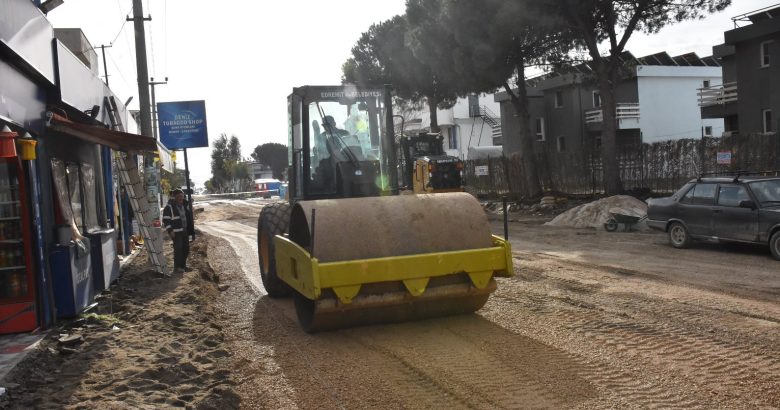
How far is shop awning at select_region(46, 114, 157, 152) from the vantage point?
8.80 m

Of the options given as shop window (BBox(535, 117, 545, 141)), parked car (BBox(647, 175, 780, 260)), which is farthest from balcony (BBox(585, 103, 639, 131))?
parked car (BBox(647, 175, 780, 260))

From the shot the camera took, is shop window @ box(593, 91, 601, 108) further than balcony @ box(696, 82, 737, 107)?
Yes

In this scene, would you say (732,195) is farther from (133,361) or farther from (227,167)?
(227,167)

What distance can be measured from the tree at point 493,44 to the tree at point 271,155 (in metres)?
101

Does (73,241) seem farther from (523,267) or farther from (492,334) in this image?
(523,267)

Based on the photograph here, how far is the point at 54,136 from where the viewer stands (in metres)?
9.38

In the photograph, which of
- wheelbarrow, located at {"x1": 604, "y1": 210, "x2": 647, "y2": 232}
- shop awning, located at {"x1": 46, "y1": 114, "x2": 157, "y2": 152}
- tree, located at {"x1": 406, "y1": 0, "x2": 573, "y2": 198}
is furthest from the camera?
tree, located at {"x1": 406, "y1": 0, "x2": 573, "y2": 198}

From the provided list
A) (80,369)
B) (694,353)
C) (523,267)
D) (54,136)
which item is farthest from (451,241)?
(54,136)

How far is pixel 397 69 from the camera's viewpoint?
128ft

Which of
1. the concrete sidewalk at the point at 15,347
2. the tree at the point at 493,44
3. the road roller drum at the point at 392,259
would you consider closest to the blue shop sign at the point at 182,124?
the tree at the point at 493,44

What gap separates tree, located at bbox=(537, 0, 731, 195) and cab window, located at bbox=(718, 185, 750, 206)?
1156cm

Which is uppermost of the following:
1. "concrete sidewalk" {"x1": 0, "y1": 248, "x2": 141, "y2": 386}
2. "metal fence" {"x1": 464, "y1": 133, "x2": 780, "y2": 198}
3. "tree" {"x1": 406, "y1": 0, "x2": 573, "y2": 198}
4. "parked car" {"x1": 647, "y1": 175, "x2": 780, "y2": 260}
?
"tree" {"x1": 406, "y1": 0, "x2": 573, "y2": 198}

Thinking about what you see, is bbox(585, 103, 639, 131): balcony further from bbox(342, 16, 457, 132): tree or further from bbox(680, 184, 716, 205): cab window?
bbox(680, 184, 716, 205): cab window

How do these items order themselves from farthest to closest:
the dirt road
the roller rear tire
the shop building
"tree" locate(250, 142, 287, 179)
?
"tree" locate(250, 142, 287, 179), the roller rear tire, the shop building, the dirt road
